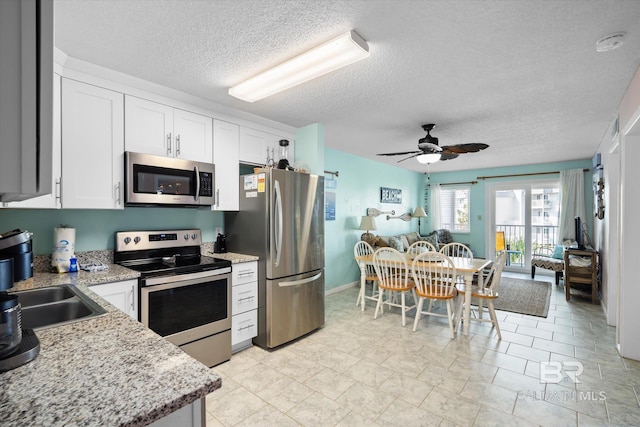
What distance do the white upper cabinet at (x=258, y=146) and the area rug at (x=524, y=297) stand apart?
3.69m

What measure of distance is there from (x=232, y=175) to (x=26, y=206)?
1.56 metres

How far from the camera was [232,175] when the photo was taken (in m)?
3.12

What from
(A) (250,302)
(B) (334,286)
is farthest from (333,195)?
(A) (250,302)

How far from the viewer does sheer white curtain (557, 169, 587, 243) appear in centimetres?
579

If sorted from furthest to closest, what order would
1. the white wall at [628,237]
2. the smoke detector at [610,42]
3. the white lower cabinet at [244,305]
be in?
the white lower cabinet at [244,305], the white wall at [628,237], the smoke detector at [610,42]

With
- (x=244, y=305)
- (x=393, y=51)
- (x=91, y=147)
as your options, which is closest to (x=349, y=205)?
(x=244, y=305)

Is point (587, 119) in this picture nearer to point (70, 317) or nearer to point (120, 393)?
point (120, 393)

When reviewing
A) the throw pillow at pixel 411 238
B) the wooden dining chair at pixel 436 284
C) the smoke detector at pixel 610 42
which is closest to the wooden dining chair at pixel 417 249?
the wooden dining chair at pixel 436 284

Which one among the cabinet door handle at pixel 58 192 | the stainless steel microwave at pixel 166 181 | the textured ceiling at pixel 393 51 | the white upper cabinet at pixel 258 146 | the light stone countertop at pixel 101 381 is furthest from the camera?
the white upper cabinet at pixel 258 146

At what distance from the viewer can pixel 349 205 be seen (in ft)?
18.0

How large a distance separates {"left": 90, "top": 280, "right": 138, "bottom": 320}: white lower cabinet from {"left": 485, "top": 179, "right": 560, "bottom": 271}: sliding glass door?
23.1 ft

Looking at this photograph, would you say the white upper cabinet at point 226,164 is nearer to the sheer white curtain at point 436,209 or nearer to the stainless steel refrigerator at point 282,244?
the stainless steel refrigerator at point 282,244

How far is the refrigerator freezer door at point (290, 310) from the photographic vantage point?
2945 millimetres

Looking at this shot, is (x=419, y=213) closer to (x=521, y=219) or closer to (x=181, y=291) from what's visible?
(x=521, y=219)
